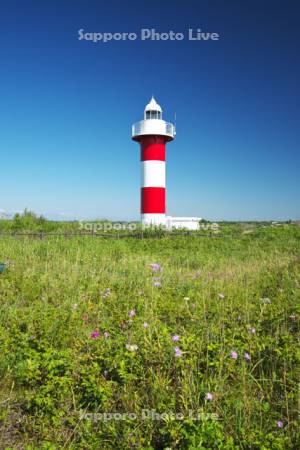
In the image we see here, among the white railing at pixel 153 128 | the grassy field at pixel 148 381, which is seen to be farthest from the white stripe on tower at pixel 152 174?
the grassy field at pixel 148 381

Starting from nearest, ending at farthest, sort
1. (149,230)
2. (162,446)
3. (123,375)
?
(162,446), (123,375), (149,230)

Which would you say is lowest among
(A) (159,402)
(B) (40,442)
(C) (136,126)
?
(B) (40,442)

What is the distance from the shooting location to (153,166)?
1959 centimetres

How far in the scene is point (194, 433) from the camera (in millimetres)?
2049

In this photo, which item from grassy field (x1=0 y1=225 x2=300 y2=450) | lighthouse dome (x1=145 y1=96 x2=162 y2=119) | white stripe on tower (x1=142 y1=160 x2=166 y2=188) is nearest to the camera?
grassy field (x1=0 y1=225 x2=300 y2=450)

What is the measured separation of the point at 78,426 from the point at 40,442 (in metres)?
0.27

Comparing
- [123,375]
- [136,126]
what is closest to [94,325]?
[123,375]

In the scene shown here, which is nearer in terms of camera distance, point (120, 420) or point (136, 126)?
point (120, 420)

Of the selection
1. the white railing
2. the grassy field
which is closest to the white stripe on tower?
the white railing

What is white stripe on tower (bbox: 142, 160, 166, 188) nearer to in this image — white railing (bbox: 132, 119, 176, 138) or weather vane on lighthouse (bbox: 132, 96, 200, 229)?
weather vane on lighthouse (bbox: 132, 96, 200, 229)

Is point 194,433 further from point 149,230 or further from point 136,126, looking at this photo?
point 136,126

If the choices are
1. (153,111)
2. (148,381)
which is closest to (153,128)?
(153,111)

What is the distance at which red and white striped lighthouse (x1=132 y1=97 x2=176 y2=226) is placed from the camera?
64.2 feet

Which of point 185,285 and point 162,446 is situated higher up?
point 185,285
